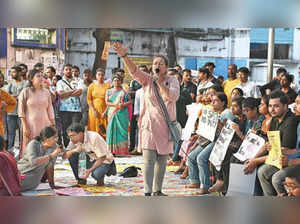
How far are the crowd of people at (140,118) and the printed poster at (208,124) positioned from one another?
0.12ft

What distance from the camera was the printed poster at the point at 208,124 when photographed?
3.26 m

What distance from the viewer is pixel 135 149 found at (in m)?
3.25

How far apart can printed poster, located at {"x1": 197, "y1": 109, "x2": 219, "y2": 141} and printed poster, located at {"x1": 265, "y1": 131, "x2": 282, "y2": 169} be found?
407 mm

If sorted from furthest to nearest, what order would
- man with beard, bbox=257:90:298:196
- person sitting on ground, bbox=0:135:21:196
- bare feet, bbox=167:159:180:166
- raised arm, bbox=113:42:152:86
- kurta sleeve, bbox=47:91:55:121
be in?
1. bare feet, bbox=167:159:180:166
2. kurta sleeve, bbox=47:91:55:121
3. raised arm, bbox=113:42:152:86
4. man with beard, bbox=257:90:298:196
5. person sitting on ground, bbox=0:135:21:196

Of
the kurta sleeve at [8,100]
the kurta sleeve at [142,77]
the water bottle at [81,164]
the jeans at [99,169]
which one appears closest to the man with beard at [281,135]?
the kurta sleeve at [142,77]

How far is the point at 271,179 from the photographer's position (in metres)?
2.96

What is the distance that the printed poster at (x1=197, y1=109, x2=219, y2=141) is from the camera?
3260mm

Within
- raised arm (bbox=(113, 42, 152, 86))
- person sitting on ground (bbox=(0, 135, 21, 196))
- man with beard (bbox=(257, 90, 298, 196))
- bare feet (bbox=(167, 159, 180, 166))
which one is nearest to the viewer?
person sitting on ground (bbox=(0, 135, 21, 196))

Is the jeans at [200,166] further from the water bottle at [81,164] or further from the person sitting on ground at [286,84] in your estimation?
the water bottle at [81,164]

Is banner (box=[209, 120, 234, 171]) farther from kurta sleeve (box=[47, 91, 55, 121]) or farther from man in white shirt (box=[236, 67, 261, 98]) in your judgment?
kurta sleeve (box=[47, 91, 55, 121])

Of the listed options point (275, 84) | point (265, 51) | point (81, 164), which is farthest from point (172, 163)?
point (265, 51)

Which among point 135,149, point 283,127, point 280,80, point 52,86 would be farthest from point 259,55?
point 52,86

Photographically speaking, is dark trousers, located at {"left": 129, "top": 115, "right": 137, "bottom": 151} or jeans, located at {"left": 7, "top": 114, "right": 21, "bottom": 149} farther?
dark trousers, located at {"left": 129, "top": 115, "right": 137, "bottom": 151}

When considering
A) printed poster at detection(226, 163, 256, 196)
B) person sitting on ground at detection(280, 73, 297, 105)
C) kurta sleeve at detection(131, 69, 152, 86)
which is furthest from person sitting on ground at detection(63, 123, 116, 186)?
person sitting on ground at detection(280, 73, 297, 105)
